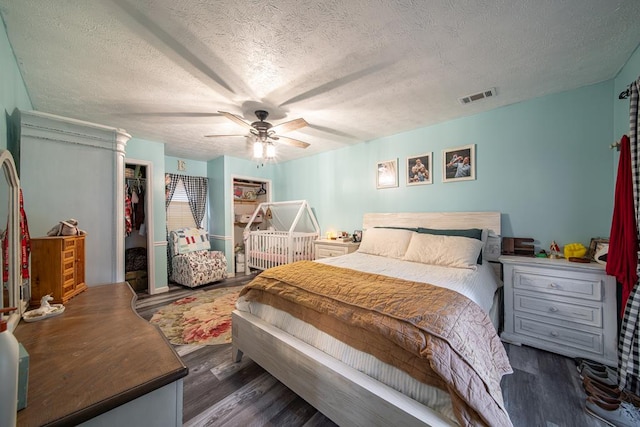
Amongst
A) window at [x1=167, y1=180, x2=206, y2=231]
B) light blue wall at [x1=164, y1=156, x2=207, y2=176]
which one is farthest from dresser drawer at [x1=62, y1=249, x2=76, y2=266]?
light blue wall at [x1=164, y1=156, x2=207, y2=176]

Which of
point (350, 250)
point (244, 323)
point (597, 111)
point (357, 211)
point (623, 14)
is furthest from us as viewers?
point (357, 211)

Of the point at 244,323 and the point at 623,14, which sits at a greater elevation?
the point at 623,14

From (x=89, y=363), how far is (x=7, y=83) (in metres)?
2.06

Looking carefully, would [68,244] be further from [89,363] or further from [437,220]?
[437,220]

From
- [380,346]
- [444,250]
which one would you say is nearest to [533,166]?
[444,250]

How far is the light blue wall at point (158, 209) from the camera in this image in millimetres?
3766

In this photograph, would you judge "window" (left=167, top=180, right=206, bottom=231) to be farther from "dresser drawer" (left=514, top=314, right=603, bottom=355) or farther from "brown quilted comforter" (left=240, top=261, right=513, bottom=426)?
"dresser drawer" (left=514, top=314, right=603, bottom=355)

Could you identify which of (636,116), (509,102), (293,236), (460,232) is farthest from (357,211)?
(636,116)

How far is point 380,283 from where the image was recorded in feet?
5.75

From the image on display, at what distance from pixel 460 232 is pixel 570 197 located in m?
1.03

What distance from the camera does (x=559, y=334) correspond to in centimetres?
208

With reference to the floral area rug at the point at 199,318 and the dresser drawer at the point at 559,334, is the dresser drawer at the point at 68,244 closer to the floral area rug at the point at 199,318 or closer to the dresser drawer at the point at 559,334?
the floral area rug at the point at 199,318

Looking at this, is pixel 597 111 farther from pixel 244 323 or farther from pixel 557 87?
pixel 244 323

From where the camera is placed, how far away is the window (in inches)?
185
